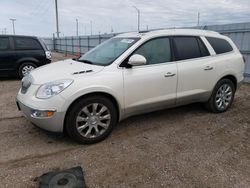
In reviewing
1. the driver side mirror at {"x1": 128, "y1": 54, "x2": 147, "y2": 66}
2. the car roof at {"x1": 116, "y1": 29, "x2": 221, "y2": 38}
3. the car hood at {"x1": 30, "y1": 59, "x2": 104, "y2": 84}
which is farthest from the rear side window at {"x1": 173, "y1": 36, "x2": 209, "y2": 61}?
the car hood at {"x1": 30, "y1": 59, "x2": 104, "y2": 84}

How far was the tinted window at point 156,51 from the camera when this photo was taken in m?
3.95

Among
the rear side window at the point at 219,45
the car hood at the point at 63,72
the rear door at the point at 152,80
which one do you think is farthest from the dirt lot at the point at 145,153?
the rear side window at the point at 219,45

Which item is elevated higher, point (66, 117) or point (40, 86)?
point (40, 86)

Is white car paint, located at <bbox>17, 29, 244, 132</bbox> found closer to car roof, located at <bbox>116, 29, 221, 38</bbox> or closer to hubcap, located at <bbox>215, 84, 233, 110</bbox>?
car roof, located at <bbox>116, 29, 221, 38</bbox>

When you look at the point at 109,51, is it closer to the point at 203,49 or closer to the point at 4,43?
the point at 203,49

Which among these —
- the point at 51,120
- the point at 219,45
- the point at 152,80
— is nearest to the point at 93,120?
the point at 51,120

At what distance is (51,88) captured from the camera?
3285 millimetres

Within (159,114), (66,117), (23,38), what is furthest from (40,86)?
(23,38)

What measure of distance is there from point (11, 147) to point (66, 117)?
3.16 ft

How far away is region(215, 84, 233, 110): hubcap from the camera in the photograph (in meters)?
4.91

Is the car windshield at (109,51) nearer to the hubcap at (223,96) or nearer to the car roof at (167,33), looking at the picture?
the car roof at (167,33)

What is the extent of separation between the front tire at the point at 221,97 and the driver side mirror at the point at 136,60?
1.94 meters

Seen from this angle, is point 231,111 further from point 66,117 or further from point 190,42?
point 66,117

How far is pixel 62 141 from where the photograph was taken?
12.1ft
